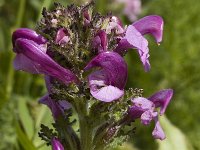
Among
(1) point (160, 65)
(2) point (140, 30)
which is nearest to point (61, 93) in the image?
(2) point (140, 30)

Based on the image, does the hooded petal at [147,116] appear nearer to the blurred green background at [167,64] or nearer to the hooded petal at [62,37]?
the hooded petal at [62,37]

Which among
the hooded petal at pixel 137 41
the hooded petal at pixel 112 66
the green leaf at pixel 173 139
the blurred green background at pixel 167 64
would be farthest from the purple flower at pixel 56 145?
the blurred green background at pixel 167 64

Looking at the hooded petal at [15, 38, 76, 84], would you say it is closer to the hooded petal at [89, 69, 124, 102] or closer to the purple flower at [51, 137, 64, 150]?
the hooded petal at [89, 69, 124, 102]

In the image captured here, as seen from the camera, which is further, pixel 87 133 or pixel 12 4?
pixel 12 4

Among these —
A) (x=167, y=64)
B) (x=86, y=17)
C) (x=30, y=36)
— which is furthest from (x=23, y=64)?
(x=167, y=64)

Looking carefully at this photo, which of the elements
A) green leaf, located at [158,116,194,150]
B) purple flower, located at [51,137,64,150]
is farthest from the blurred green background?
Result: purple flower, located at [51,137,64,150]

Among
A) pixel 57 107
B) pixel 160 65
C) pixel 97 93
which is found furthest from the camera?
pixel 160 65

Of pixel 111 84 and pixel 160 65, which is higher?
pixel 160 65

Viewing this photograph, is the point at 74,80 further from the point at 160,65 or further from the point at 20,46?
the point at 160,65
